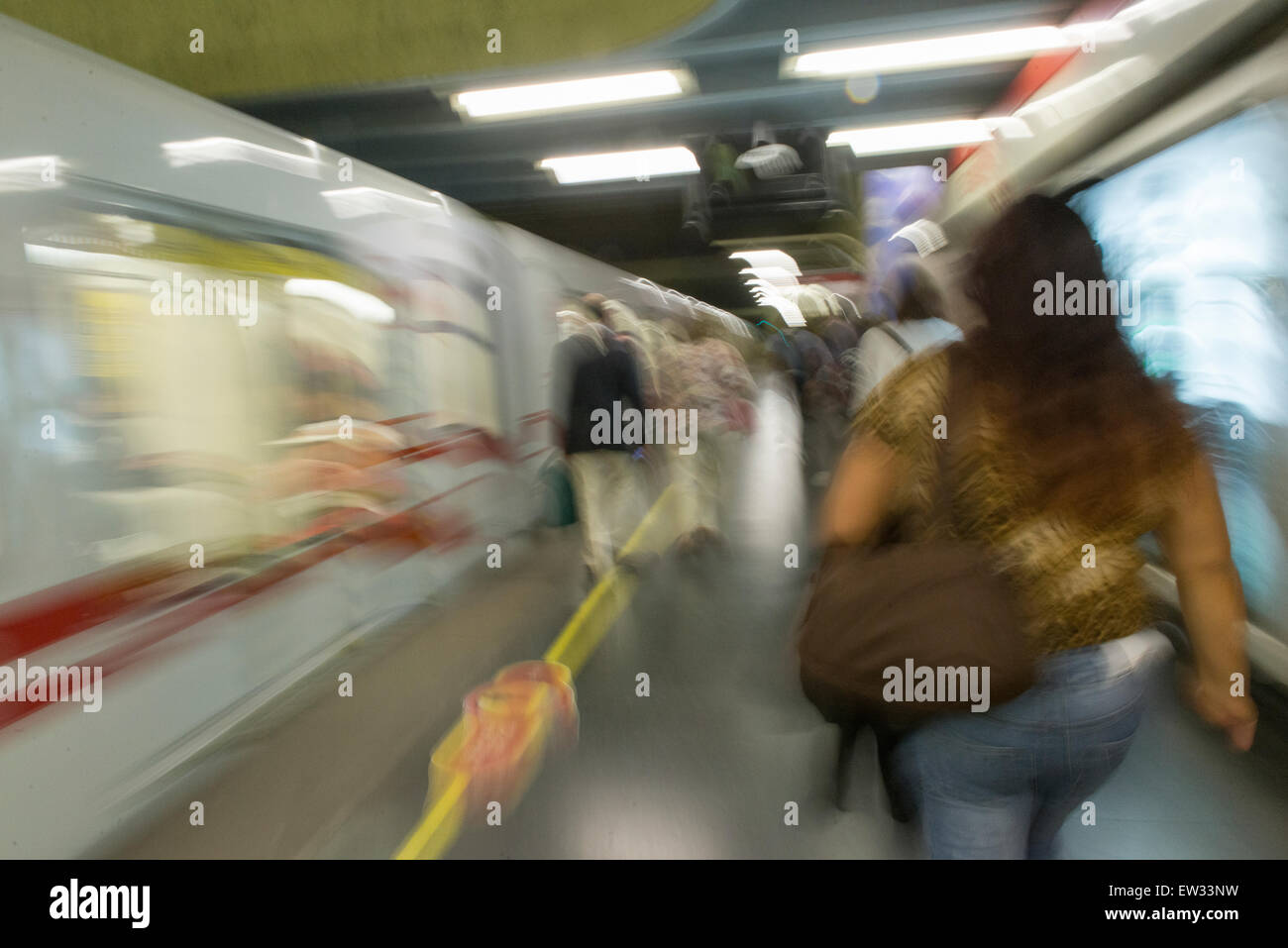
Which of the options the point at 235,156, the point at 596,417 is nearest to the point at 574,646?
the point at 596,417

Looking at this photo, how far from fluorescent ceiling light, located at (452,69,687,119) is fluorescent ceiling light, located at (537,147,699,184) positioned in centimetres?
164

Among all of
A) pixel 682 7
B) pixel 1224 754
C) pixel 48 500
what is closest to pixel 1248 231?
pixel 1224 754

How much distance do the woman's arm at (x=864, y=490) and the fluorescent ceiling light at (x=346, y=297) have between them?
328cm

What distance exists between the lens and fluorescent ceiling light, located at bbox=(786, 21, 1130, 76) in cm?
547

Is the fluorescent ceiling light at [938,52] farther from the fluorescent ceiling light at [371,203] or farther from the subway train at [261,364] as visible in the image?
the fluorescent ceiling light at [371,203]

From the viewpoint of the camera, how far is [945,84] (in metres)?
6.60

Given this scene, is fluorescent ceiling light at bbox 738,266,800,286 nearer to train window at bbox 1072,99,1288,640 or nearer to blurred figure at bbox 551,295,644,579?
blurred figure at bbox 551,295,644,579

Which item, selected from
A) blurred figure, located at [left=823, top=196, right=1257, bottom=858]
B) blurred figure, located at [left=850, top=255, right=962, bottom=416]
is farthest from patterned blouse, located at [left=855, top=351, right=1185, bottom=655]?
blurred figure, located at [left=850, top=255, right=962, bottom=416]

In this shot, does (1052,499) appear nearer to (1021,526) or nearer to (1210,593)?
(1021,526)

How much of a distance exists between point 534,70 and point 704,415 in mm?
2893

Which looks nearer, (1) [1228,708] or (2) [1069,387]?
(2) [1069,387]

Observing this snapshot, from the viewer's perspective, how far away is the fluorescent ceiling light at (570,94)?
5895 millimetres

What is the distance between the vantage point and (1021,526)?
135 cm
